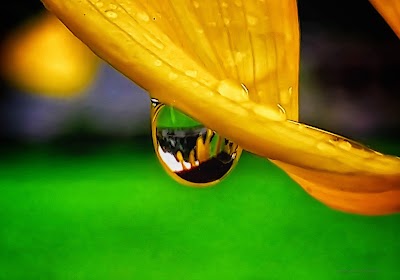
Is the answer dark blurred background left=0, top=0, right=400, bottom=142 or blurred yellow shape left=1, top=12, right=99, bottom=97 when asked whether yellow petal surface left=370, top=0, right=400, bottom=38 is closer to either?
dark blurred background left=0, top=0, right=400, bottom=142

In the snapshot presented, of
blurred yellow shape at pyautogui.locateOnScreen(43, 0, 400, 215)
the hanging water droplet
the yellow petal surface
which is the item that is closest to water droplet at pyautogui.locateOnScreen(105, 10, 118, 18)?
blurred yellow shape at pyautogui.locateOnScreen(43, 0, 400, 215)

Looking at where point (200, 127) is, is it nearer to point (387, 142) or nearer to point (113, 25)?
point (113, 25)

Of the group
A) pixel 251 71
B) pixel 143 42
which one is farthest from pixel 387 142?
pixel 143 42

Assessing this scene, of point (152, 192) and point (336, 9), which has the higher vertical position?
point (336, 9)

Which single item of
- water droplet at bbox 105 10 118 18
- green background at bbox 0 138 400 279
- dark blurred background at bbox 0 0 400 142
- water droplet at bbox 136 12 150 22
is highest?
water droplet at bbox 105 10 118 18

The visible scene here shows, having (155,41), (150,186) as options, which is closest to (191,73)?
(155,41)

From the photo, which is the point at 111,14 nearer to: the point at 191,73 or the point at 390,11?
the point at 191,73
